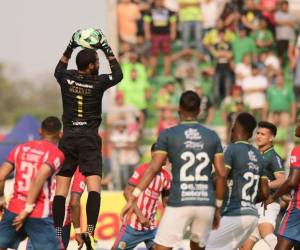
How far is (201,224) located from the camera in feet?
31.9

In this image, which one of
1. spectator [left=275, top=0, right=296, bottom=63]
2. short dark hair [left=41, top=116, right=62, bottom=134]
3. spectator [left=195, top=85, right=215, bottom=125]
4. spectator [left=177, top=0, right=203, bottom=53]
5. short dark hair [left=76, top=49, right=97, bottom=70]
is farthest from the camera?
spectator [left=177, top=0, right=203, bottom=53]

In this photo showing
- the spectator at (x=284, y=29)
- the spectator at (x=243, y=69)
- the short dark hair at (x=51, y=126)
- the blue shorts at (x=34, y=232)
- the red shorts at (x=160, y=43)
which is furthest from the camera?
the red shorts at (x=160, y=43)

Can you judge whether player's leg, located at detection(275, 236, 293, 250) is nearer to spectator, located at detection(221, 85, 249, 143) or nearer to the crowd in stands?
spectator, located at detection(221, 85, 249, 143)

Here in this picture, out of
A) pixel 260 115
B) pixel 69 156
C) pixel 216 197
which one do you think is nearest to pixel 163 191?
pixel 69 156

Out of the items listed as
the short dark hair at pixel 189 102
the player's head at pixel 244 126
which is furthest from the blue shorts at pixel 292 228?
the short dark hair at pixel 189 102

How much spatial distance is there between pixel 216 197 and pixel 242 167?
2.79ft

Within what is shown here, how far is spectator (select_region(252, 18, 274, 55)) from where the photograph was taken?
73.7 feet

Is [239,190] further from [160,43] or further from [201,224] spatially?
[160,43]

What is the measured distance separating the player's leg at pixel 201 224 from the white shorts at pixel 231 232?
2.79 feet

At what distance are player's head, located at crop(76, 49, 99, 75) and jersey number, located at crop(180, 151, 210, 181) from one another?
2.35 metres

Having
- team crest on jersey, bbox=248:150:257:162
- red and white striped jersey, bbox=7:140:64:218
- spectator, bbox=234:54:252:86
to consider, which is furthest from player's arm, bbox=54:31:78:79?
spectator, bbox=234:54:252:86

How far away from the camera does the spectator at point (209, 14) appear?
893 inches

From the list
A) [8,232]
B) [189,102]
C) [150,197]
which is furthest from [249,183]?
[8,232]

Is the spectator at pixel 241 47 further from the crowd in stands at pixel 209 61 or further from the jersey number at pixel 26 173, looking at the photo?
the jersey number at pixel 26 173
